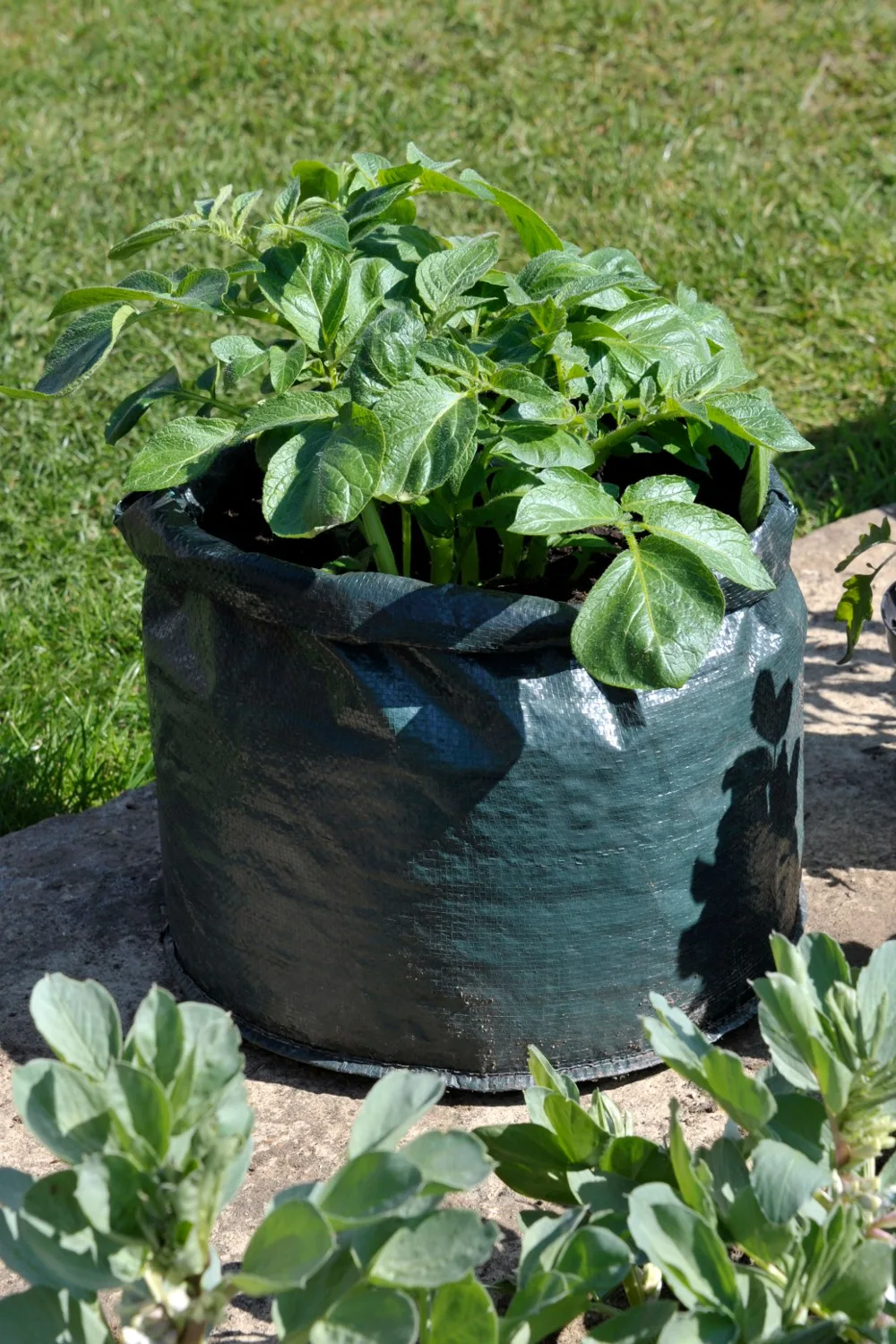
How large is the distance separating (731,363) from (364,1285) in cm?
Result: 100

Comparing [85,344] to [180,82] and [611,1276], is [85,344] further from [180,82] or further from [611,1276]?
[180,82]

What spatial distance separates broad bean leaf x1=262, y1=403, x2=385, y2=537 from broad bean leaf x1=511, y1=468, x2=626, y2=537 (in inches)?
5.8

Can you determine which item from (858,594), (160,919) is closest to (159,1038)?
(160,919)

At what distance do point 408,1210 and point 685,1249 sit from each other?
0.70 ft

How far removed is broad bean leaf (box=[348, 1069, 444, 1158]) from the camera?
1.16 meters

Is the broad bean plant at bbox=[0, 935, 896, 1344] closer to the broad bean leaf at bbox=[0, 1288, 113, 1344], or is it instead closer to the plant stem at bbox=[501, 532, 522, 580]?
the broad bean leaf at bbox=[0, 1288, 113, 1344]

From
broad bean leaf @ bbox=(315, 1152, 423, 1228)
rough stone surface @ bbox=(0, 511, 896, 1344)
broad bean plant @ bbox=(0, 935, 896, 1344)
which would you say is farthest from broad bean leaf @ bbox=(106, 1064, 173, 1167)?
rough stone surface @ bbox=(0, 511, 896, 1344)

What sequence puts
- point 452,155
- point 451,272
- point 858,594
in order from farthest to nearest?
point 452,155
point 858,594
point 451,272

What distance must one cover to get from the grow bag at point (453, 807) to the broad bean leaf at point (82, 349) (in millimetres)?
220

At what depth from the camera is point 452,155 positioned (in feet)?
14.8

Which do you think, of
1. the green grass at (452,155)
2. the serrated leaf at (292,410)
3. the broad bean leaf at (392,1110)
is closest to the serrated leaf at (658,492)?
the serrated leaf at (292,410)

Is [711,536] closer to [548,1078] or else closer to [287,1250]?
[548,1078]

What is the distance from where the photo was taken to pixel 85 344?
1619 mm

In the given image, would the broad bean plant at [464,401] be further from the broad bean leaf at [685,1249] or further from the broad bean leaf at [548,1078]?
the broad bean leaf at [685,1249]
